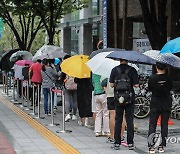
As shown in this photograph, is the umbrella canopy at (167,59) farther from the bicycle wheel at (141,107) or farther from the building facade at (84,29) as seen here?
the building facade at (84,29)

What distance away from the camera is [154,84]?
7449mm

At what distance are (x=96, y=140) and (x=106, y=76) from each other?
152 cm

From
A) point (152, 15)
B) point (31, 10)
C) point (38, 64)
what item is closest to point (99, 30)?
point (31, 10)

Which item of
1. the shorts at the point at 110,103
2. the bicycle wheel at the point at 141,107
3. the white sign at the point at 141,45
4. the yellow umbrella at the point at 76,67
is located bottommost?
the bicycle wheel at the point at 141,107

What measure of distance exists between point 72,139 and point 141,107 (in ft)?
13.0

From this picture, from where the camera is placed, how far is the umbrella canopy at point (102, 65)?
8.45 metres

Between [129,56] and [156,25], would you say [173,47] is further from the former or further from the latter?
[156,25]

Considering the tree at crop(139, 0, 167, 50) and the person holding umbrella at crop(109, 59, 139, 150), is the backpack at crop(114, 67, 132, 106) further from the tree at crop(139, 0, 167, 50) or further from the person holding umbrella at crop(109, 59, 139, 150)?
the tree at crop(139, 0, 167, 50)

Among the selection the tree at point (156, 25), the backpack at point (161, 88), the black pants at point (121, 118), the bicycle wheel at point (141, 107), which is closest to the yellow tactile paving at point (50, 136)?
the black pants at point (121, 118)

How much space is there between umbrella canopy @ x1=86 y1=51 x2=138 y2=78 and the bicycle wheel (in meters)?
3.98

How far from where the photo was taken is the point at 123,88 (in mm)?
7645

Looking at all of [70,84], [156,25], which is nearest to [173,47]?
[156,25]

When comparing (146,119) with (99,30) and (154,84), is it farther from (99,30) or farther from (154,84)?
(99,30)

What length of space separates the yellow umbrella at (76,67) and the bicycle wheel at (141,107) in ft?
9.35
